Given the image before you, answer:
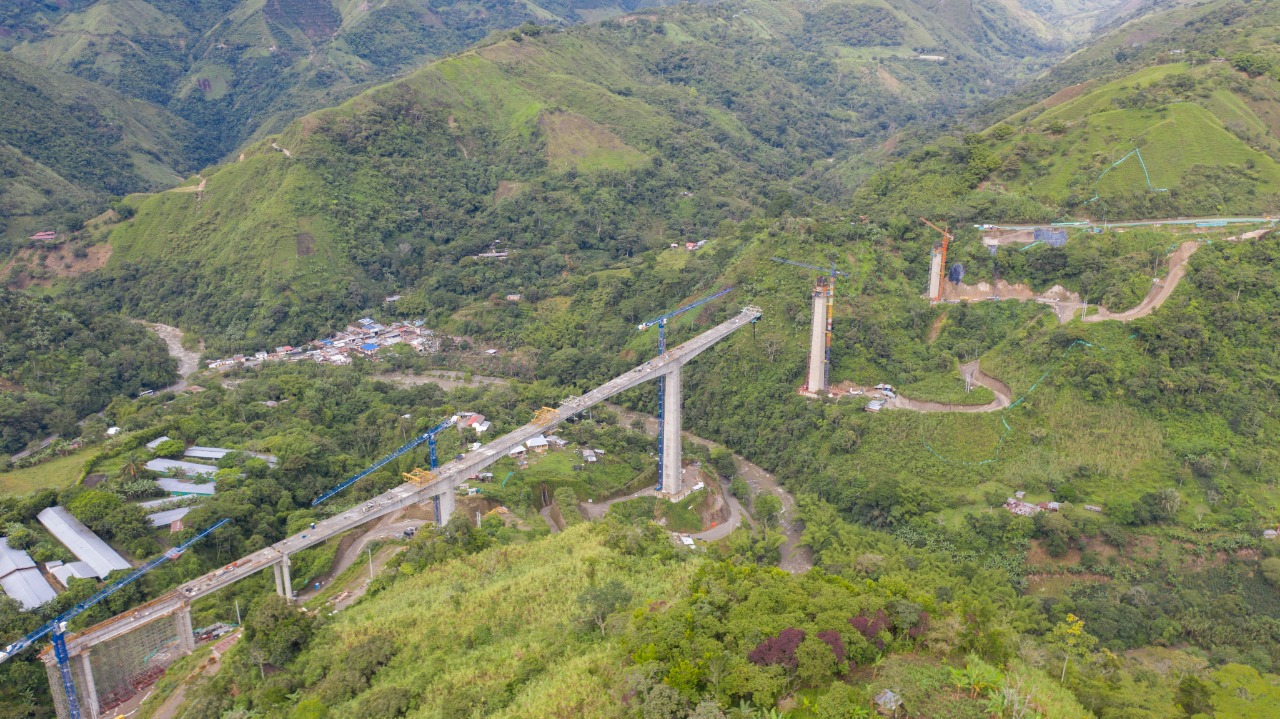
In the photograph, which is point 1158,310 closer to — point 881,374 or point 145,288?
point 881,374

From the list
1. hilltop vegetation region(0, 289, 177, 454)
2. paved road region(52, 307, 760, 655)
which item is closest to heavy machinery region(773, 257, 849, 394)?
paved road region(52, 307, 760, 655)

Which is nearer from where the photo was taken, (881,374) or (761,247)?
(881,374)

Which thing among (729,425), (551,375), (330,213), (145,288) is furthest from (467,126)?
(729,425)

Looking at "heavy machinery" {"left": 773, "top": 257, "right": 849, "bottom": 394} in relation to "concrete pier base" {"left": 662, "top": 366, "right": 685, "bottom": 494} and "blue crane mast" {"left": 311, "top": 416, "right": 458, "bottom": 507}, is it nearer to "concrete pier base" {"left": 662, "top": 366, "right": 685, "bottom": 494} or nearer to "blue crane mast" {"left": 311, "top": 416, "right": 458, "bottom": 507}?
"concrete pier base" {"left": 662, "top": 366, "right": 685, "bottom": 494}

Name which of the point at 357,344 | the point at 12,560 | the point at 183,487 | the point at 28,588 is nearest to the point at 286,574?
the point at 28,588

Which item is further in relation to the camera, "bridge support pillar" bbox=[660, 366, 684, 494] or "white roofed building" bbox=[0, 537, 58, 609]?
"bridge support pillar" bbox=[660, 366, 684, 494]

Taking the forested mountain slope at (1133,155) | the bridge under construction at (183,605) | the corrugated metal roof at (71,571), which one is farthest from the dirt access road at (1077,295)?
the corrugated metal roof at (71,571)

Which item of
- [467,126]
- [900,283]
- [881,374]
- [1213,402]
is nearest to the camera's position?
[1213,402]

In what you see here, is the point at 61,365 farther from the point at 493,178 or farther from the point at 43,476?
the point at 493,178
